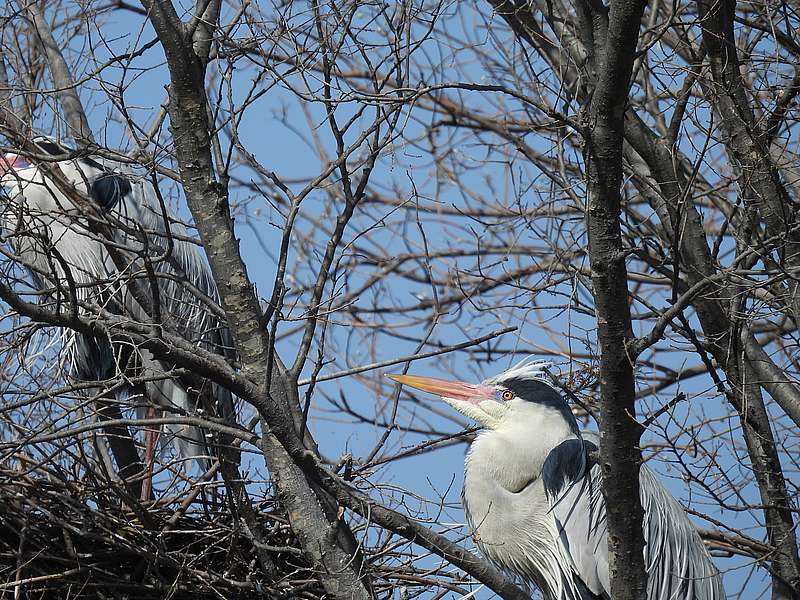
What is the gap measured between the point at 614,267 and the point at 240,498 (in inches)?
61.9

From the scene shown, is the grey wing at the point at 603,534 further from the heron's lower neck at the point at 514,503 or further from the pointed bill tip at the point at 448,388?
the pointed bill tip at the point at 448,388

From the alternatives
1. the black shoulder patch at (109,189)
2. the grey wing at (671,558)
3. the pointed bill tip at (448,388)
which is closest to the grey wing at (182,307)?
the black shoulder patch at (109,189)

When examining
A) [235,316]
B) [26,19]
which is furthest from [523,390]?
[26,19]

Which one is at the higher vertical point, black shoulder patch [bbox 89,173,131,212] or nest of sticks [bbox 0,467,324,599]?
black shoulder patch [bbox 89,173,131,212]

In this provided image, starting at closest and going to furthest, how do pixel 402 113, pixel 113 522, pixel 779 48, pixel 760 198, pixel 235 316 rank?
pixel 235 316 < pixel 402 113 < pixel 113 522 < pixel 760 198 < pixel 779 48

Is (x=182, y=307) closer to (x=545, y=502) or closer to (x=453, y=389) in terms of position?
(x=453, y=389)

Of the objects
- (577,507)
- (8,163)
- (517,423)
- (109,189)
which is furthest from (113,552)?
(109,189)

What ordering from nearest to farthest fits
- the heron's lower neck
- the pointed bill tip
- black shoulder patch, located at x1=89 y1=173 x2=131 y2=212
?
the heron's lower neck
the pointed bill tip
black shoulder patch, located at x1=89 y1=173 x2=131 y2=212

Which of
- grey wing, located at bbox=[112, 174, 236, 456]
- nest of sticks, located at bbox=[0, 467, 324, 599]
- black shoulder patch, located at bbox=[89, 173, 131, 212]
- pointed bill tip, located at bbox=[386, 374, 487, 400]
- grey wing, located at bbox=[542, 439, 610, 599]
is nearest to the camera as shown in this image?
nest of sticks, located at bbox=[0, 467, 324, 599]

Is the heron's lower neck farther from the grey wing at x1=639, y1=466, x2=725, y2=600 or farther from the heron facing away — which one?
the grey wing at x1=639, y1=466, x2=725, y2=600

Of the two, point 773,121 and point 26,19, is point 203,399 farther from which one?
point 773,121

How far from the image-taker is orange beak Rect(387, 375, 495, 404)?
13.0ft

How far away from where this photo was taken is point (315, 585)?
3508 mm

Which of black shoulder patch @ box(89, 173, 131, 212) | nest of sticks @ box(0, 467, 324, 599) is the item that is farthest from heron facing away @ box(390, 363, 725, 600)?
black shoulder patch @ box(89, 173, 131, 212)
